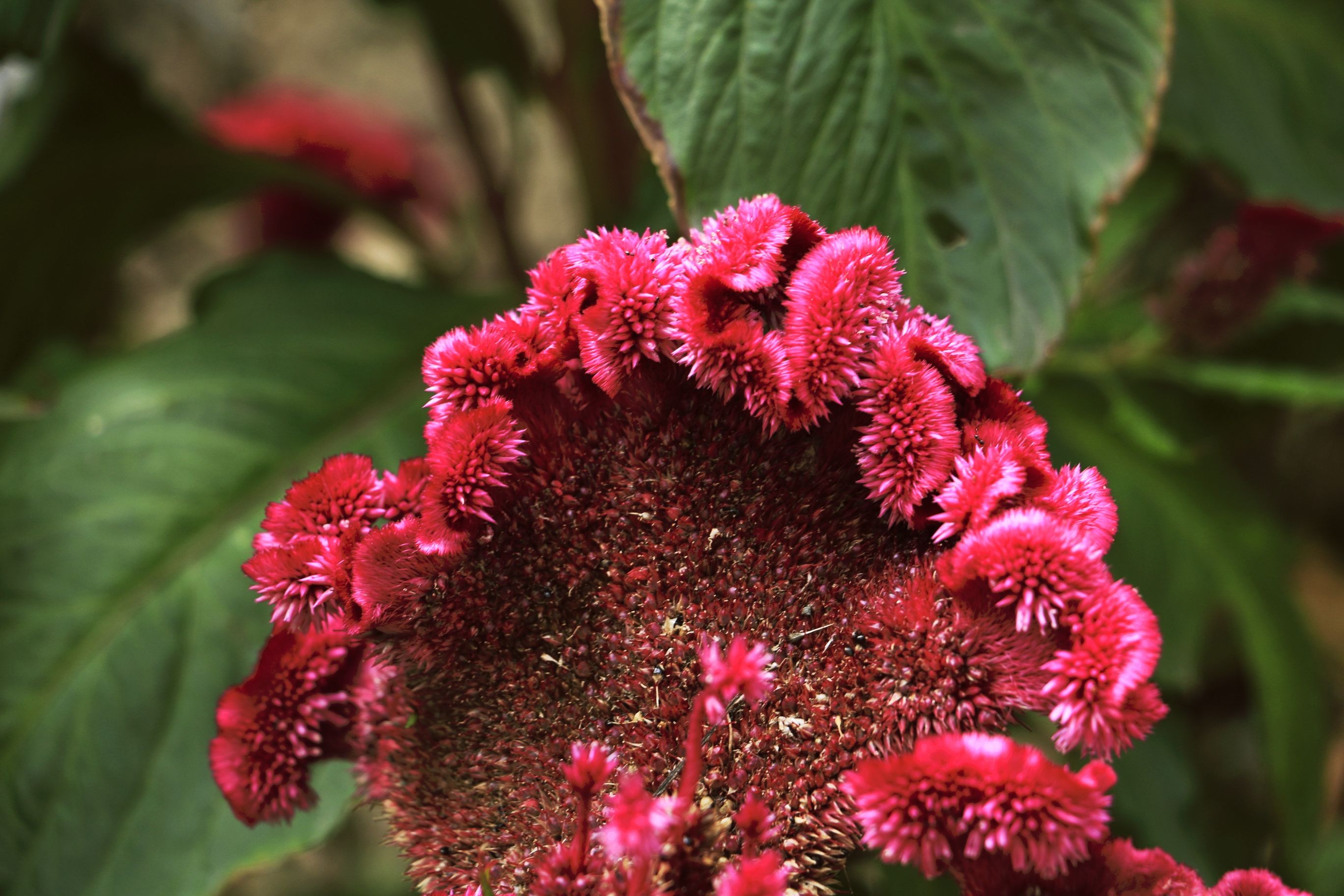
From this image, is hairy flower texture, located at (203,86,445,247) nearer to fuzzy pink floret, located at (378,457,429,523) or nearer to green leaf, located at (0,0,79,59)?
green leaf, located at (0,0,79,59)

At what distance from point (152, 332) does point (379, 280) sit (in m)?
1.23

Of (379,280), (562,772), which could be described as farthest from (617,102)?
(562,772)

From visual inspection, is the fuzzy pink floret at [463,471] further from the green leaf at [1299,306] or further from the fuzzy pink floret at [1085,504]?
the green leaf at [1299,306]

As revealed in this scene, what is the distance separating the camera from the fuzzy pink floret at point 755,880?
37cm

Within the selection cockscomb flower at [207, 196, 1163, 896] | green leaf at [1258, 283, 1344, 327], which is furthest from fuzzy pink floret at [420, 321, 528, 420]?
green leaf at [1258, 283, 1344, 327]

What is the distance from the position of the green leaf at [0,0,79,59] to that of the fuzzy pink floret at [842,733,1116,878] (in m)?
0.69

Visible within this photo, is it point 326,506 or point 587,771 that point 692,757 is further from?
point 326,506

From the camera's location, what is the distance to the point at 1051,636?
1.34ft

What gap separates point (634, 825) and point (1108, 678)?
0.60ft

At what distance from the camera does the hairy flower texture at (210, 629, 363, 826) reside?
0.48 metres

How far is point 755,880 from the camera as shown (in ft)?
1.21

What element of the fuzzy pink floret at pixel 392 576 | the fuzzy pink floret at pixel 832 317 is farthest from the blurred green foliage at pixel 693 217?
the fuzzy pink floret at pixel 392 576

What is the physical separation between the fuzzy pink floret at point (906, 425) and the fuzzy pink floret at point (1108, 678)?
8 centimetres

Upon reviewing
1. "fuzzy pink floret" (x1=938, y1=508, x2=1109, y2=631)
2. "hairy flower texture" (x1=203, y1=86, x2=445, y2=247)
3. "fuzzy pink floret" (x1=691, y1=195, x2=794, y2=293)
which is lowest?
"hairy flower texture" (x1=203, y1=86, x2=445, y2=247)
